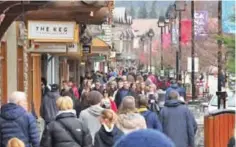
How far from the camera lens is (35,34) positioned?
1638cm

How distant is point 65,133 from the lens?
9.31 m

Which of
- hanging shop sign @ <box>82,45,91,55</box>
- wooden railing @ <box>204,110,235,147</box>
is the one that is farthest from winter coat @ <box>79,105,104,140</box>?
hanging shop sign @ <box>82,45,91,55</box>

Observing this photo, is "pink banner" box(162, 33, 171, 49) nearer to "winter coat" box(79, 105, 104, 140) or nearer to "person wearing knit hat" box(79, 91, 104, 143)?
"person wearing knit hat" box(79, 91, 104, 143)

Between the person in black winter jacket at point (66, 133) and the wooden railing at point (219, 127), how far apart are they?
3.65 meters

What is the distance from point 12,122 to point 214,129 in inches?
162

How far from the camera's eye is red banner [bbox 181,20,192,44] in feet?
132

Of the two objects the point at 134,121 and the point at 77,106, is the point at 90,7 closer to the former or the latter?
the point at 134,121

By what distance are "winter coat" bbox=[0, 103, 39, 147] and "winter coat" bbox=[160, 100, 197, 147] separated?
349cm

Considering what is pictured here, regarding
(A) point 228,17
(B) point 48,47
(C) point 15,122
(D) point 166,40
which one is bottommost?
(C) point 15,122

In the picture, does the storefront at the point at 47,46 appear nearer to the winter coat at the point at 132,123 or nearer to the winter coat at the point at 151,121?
the winter coat at the point at 151,121

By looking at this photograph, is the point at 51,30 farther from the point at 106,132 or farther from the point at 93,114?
the point at 106,132

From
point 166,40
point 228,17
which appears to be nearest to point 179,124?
point 228,17

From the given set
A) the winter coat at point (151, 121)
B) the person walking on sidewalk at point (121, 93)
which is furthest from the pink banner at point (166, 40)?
the winter coat at point (151, 121)

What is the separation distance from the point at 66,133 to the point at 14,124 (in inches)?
26.6
